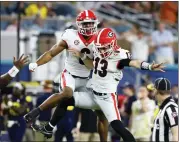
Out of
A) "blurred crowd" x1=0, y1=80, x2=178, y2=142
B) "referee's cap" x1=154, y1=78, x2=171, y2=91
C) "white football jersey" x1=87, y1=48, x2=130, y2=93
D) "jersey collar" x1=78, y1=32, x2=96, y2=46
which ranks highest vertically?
"jersey collar" x1=78, y1=32, x2=96, y2=46

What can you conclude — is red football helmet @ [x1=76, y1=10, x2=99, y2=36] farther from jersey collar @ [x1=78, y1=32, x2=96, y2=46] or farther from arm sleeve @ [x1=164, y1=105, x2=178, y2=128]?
arm sleeve @ [x1=164, y1=105, x2=178, y2=128]

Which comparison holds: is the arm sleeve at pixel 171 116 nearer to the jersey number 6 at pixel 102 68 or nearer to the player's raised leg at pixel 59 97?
the jersey number 6 at pixel 102 68

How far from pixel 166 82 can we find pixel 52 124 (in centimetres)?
157

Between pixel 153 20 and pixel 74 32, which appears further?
pixel 153 20

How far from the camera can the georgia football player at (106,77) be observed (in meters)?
11.2

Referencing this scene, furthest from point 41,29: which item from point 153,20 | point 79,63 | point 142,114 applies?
point 79,63

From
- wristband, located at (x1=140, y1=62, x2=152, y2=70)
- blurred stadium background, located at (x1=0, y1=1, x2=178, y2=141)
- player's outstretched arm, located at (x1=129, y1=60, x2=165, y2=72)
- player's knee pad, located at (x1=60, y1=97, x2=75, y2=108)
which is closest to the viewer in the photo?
player's outstretched arm, located at (x1=129, y1=60, x2=165, y2=72)

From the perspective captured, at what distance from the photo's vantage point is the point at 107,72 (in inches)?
449

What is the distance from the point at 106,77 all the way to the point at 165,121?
95 centimetres

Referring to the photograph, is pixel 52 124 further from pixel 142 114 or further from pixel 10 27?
pixel 10 27

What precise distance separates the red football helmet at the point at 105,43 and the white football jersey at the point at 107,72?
9cm

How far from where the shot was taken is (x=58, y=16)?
66.9 ft

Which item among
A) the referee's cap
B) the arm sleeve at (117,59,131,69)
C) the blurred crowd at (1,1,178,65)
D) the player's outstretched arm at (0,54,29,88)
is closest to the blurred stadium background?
the blurred crowd at (1,1,178,65)

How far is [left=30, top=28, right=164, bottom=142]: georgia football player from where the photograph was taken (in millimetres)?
11234
